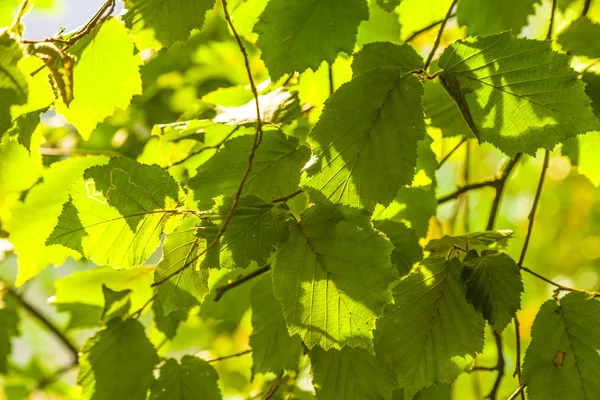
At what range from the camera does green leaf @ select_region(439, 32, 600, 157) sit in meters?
0.61

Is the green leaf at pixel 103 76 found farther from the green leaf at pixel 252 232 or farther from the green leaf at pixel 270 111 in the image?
the green leaf at pixel 252 232

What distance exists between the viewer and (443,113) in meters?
0.92

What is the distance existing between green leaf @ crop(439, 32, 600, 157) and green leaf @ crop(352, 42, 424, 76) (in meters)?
0.07

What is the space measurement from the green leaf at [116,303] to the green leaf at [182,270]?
328 mm

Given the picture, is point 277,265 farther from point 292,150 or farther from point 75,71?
point 75,71

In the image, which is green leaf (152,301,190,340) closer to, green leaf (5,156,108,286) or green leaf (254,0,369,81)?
green leaf (5,156,108,286)

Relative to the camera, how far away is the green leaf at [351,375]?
27.8 inches

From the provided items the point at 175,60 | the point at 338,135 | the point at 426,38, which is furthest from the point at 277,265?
the point at 175,60

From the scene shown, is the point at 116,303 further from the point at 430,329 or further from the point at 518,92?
the point at 518,92

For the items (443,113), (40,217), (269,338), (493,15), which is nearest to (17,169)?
(40,217)

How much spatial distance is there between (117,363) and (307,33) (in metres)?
0.61

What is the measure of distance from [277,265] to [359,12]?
0.35m

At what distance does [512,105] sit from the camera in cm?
63

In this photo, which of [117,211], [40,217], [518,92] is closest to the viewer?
[518,92]
